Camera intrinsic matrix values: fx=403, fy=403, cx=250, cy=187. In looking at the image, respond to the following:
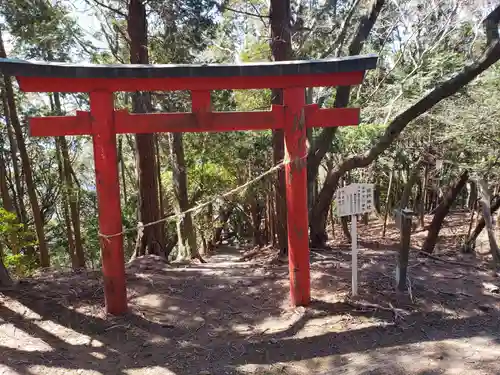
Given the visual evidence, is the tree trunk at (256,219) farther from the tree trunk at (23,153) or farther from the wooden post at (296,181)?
the wooden post at (296,181)

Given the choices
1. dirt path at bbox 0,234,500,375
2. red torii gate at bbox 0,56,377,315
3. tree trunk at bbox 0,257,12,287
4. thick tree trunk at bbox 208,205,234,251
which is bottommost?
thick tree trunk at bbox 208,205,234,251

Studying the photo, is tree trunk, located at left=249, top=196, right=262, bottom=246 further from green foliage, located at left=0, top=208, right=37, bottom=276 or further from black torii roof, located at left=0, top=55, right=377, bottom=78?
black torii roof, located at left=0, top=55, right=377, bottom=78

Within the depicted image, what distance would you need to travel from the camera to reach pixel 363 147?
9461 mm

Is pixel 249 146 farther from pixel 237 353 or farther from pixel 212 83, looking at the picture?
pixel 237 353

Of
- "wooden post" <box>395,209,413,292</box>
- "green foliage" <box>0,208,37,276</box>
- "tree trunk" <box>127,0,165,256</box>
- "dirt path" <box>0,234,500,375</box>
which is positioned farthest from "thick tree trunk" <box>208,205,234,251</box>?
"wooden post" <box>395,209,413,292</box>

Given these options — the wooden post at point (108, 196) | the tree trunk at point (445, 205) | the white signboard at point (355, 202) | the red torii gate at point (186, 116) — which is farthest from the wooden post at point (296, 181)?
the tree trunk at point (445, 205)

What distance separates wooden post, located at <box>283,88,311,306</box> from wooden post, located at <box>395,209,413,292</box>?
3.64 ft

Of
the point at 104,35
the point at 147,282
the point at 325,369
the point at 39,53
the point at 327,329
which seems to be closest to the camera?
the point at 325,369

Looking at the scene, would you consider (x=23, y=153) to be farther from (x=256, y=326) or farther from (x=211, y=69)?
(x=256, y=326)

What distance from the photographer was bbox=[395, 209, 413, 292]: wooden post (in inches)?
176

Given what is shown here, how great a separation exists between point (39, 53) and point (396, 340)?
9.30m

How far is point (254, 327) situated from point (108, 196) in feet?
6.67

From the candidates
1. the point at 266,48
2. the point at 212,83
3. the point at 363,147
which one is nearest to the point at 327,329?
the point at 212,83

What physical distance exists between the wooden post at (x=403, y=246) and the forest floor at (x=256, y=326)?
15cm
